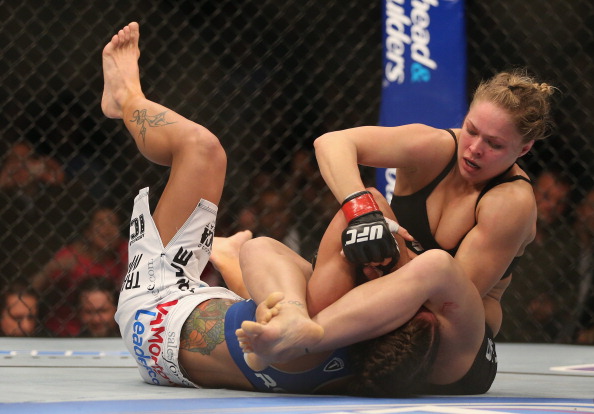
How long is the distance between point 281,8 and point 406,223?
5.19ft

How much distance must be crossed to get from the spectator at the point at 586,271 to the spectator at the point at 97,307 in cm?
149

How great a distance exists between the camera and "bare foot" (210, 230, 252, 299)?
1.93 meters

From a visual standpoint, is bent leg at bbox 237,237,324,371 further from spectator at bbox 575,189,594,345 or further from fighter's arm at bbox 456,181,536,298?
spectator at bbox 575,189,594,345

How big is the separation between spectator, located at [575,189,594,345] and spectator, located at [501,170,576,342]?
0.04 meters

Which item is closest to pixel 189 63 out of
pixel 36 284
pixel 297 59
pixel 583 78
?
pixel 297 59

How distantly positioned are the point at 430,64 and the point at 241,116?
0.82 m

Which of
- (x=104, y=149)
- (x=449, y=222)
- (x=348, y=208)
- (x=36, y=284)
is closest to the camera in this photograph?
(x=348, y=208)

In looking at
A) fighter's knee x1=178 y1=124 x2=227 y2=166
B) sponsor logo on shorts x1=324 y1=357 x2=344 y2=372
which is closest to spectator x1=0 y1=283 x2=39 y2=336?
fighter's knee x1=178 y1=124 x2=227 y2=166

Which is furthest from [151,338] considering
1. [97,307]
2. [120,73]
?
[97,307]

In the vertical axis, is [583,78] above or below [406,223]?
below

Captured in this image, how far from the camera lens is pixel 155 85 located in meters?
3.08

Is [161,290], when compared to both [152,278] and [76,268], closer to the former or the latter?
[152,278]

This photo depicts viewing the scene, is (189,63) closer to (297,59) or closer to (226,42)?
(226,42)

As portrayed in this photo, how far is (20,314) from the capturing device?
288cm
